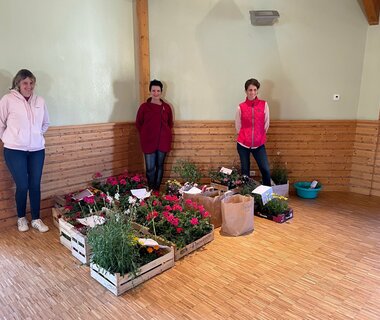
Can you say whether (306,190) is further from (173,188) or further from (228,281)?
(228,281)

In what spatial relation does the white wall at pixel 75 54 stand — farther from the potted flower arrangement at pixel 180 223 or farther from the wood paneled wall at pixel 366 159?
the wood paneled wall at pixel 366 159

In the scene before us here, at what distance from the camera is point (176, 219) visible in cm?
288

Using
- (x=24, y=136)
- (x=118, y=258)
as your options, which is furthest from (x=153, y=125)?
(x=118, y=258)

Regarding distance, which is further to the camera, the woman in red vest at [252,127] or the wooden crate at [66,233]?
the woman in red vest at [252,127]

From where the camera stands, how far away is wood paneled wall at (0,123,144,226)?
341 centimetres

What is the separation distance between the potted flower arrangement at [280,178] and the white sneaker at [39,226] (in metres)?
2.77

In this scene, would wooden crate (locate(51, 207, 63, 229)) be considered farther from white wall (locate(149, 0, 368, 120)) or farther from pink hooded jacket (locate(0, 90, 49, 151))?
white wall (locate(149, 0, 368, 120))

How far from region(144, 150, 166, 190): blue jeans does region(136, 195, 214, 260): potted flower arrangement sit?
994 mm

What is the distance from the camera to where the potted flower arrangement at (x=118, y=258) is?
230 cm

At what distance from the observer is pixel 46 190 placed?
3.67 metres

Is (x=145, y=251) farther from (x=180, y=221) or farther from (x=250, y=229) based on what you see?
(x=250, y=229)

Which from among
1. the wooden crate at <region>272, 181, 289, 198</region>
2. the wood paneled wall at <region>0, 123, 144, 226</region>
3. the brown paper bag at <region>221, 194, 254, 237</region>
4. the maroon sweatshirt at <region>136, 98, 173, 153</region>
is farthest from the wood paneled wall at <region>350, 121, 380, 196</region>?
the wood paneled wall at <region>0, 123, 144, 226</region>

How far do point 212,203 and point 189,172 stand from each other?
108 centimetres

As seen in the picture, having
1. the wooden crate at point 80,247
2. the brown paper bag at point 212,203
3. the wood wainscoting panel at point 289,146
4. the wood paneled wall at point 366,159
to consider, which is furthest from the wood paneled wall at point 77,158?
the wood paneled wall at point 366,159
